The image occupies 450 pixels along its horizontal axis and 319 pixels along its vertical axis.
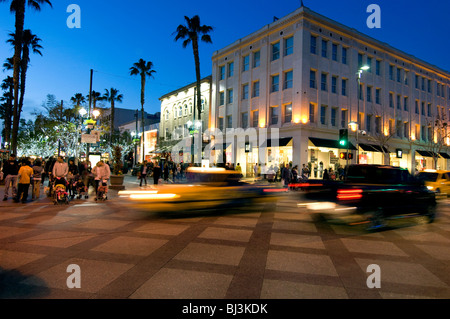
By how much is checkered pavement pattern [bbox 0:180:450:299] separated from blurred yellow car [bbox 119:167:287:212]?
1.57ft

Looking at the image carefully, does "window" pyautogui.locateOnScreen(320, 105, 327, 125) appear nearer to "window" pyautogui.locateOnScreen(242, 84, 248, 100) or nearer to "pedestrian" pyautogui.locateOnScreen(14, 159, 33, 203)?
"window" pyautogui.locateOnScreen(242, 84, 248, 100)

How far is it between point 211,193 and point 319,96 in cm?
2343

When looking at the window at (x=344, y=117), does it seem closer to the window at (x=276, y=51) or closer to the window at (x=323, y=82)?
the window at (x=323, y=82)

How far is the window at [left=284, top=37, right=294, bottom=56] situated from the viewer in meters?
29.6

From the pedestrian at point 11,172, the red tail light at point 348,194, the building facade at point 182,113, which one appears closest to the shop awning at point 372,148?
the building facade at point 182,113

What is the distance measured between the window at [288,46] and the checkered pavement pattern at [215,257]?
2384 centimetres

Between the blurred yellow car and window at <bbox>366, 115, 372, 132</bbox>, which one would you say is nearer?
the blurred yellow car

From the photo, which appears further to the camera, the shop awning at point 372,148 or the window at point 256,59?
the window at point 256,59

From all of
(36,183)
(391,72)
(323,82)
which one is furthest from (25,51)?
(391,72)

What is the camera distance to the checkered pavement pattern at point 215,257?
4023 mm

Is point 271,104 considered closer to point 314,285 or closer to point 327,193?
point 327,193

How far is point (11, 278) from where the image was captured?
170 inches

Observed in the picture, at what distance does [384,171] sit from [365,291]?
24.2 feet

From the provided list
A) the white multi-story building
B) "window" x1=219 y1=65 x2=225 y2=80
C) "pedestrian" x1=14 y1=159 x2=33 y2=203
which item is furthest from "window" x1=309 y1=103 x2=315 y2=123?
"pedestrian" x1=14 y1=159 x2=33 y2=203
